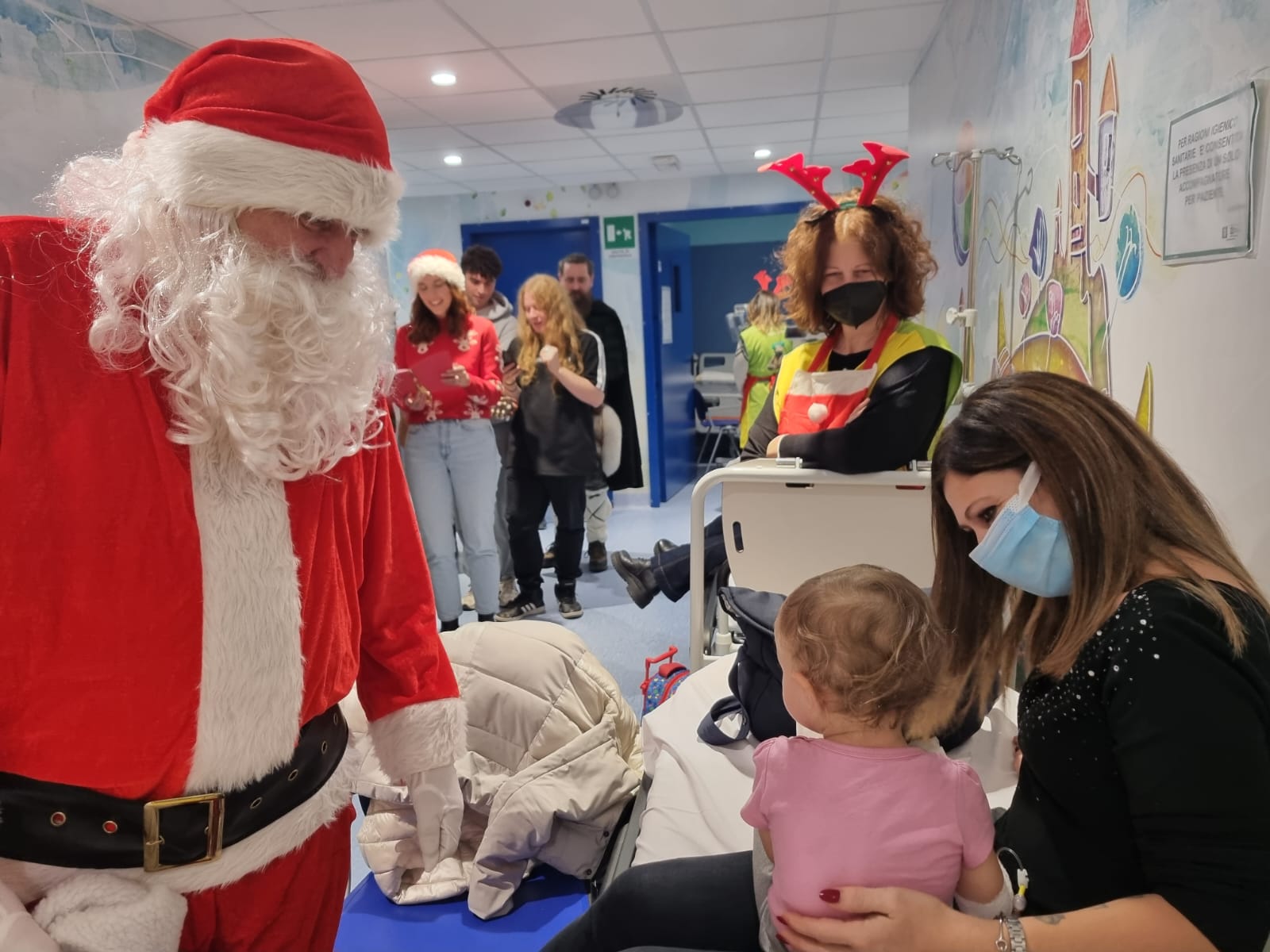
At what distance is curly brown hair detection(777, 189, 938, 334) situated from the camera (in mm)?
2018

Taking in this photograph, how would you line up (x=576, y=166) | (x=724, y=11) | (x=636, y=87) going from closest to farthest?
1. (x=724, y=11)
2. (x=636, y=87)
3. (x=576, y=166)

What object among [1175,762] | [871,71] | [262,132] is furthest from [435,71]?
[1175,762]

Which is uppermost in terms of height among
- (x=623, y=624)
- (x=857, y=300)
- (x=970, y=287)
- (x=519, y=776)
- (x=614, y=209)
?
(x=614, y=209)

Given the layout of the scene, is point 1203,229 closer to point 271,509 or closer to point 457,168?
point 271,509

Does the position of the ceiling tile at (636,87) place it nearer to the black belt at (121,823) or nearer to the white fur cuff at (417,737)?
the white fur cuff at (417,737)

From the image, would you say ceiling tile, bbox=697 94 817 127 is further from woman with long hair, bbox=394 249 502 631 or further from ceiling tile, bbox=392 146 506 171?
woman with long hair, bbox=394 249 502 631

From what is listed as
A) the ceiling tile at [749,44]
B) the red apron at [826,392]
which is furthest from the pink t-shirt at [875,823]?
the ceiling tile at [749,44]

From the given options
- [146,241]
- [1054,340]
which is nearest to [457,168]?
[1054,340]

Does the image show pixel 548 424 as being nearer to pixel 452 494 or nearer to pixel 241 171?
pixel 452 494

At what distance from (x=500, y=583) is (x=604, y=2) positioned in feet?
8.72

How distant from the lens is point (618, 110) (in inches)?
170

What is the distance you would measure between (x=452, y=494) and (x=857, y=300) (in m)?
2.02

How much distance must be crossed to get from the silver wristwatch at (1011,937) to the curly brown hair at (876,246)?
58.2 inches

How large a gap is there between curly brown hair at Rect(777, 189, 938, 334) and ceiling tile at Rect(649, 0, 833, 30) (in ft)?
4.57
